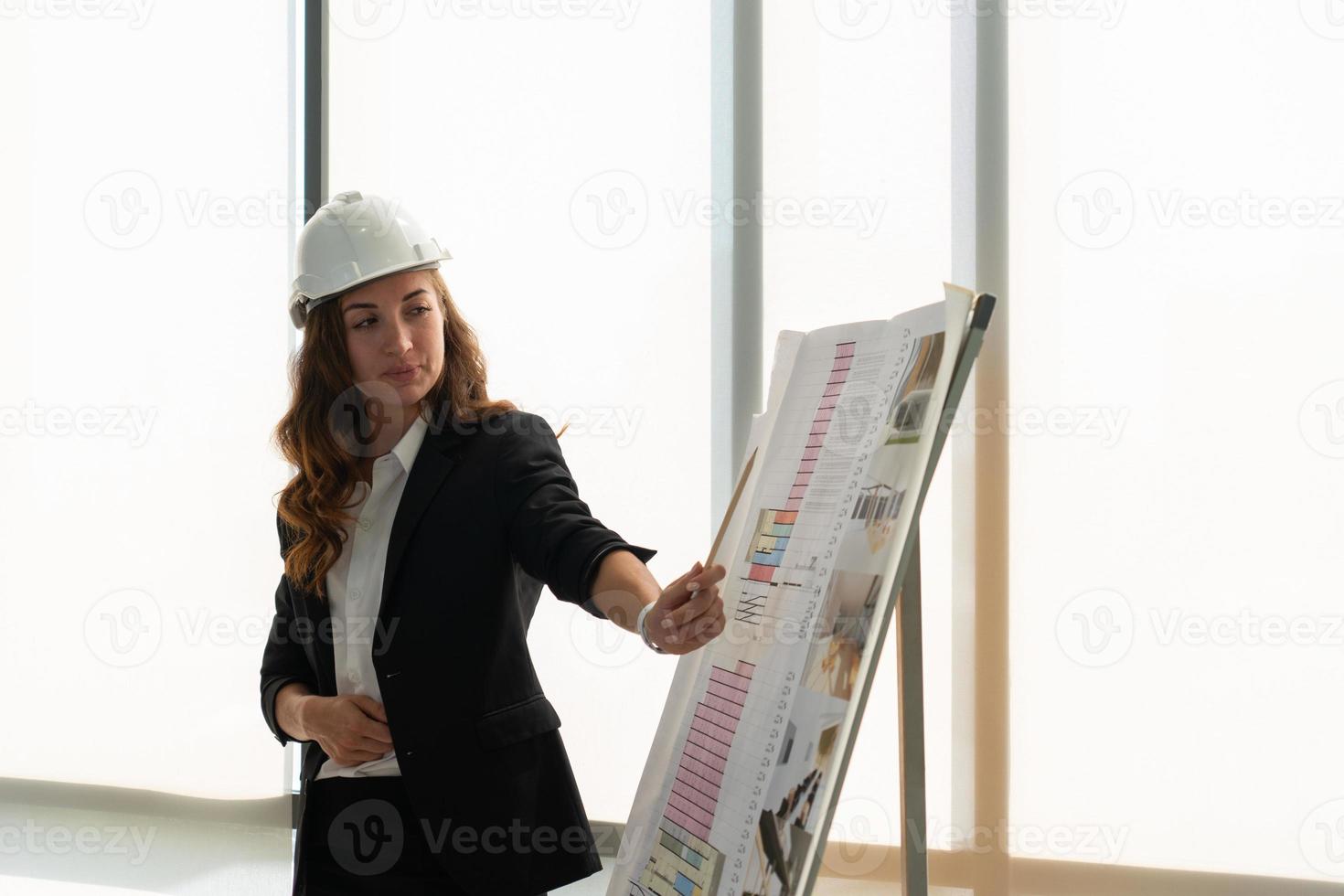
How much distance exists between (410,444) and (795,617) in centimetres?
62

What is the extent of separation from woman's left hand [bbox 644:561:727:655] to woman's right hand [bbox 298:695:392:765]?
1.48ft

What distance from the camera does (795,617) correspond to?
998 mm

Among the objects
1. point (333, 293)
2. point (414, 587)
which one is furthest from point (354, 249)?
point (414, 587)

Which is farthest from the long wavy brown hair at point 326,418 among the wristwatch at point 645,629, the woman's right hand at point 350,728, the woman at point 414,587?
the wristwatch at point 645,629

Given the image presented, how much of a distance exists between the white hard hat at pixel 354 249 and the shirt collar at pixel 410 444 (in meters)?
0.21

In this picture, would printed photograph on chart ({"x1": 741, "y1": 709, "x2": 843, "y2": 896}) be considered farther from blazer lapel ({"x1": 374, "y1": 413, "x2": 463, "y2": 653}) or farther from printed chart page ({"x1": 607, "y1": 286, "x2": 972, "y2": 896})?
blazer lapel ({"x1": 374, "y1": 413, "x2": 463, "y2": 653})

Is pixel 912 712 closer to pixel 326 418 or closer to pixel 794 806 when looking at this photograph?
pixel 794 806

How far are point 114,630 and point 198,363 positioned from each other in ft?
2.62

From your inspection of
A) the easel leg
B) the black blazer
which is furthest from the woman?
the easel leg

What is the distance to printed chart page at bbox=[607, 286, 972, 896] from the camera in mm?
911
